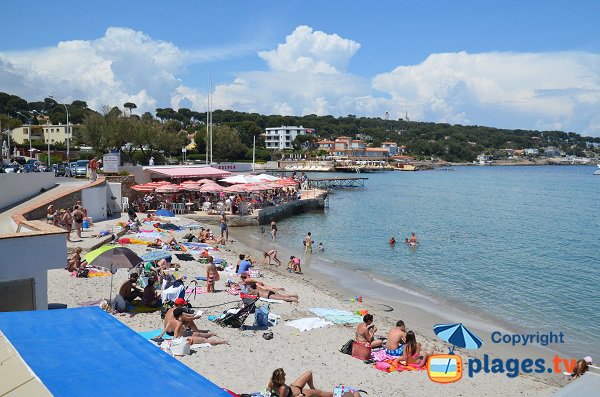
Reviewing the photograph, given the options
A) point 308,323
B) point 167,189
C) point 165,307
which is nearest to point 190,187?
point 167,189

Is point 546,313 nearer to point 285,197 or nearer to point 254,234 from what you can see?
point 254,234

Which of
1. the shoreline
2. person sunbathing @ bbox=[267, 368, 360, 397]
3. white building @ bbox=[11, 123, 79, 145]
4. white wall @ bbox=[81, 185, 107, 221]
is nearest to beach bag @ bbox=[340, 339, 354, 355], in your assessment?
person sunbathing @ bbox=[267, 368, 360, 397]

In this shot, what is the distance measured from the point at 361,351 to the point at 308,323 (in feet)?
7.23

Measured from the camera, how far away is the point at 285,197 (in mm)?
41094

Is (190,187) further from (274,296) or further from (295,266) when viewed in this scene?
(274,296)

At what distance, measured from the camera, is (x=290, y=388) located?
7.95 m

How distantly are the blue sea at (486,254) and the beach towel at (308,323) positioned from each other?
20.9 ft

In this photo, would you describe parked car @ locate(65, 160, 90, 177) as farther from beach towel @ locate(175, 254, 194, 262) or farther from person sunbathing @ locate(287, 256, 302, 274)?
person sunbathing @ locate(287, 256, 302, 274)

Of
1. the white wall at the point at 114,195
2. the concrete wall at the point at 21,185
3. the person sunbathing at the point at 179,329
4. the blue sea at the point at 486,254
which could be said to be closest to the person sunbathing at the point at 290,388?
the person sunbathing at the point at 179,329

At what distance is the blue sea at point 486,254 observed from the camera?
1733 centimetres

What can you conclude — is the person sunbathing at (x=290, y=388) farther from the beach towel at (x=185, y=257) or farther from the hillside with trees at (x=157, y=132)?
the hillside with trees at (x=157, y=132)

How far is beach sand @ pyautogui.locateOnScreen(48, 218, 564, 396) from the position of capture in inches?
372

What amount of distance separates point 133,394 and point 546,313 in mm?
15382

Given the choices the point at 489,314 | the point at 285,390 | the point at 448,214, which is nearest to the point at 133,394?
the point at 285,390
